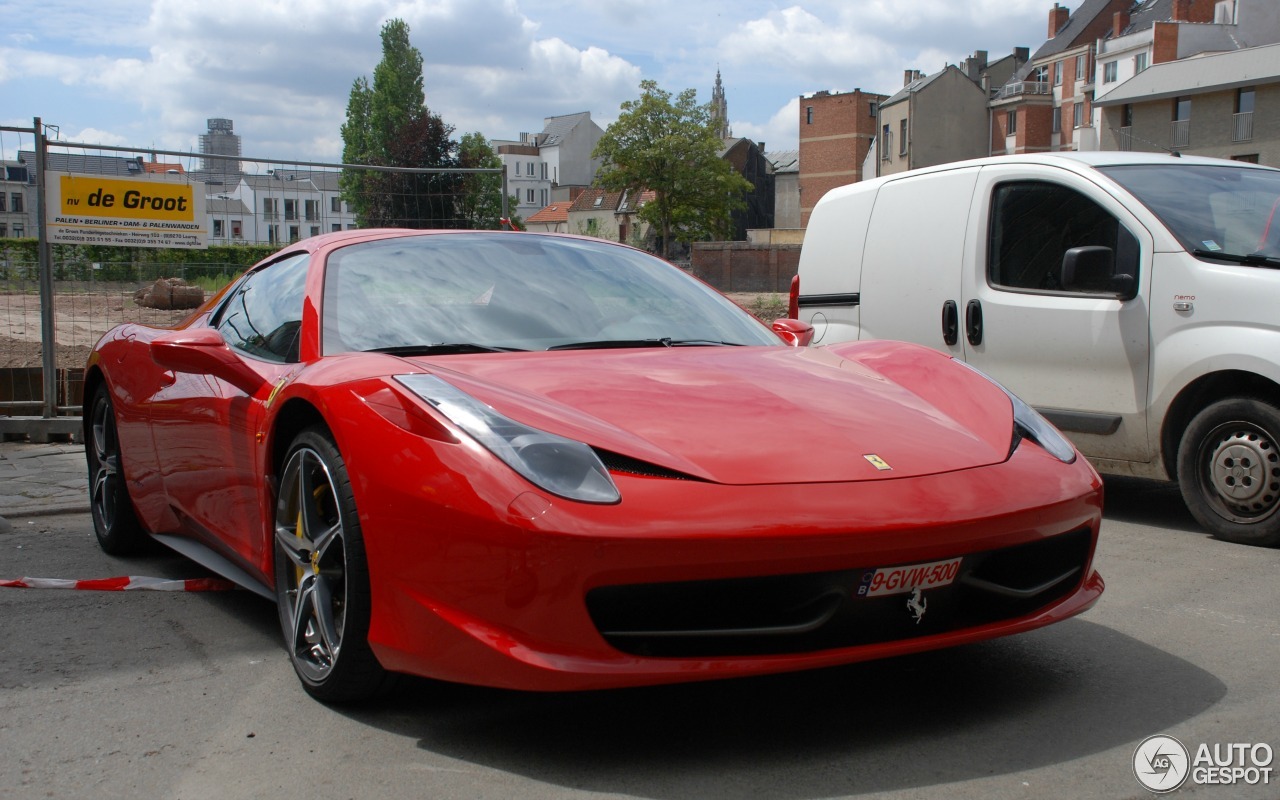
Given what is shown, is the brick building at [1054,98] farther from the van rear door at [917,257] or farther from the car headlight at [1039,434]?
the car headlight at [1039,434]

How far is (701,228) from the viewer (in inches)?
3184

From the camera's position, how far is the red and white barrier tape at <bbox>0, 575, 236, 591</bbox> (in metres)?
4.46

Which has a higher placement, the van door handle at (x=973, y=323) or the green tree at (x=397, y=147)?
the green tree at (x=397, y=147)

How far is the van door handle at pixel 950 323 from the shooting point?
638cm

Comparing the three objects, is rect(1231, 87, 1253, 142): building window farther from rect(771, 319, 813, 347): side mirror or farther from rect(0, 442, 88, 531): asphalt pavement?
rect(771, 319, 813, 347): side mirror

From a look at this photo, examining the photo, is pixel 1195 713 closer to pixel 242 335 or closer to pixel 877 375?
pixel 877 375

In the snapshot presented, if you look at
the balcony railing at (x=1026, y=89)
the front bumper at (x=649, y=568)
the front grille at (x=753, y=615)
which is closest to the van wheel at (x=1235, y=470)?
the front bumper at (x=649, y=568)

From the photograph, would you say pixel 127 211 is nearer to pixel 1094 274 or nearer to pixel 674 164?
pixel 1094 274

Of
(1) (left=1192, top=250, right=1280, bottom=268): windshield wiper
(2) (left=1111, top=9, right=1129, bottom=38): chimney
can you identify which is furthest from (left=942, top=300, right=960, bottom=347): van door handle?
(2) (left=1111, top=9, right=1129, bottom=38): chimney

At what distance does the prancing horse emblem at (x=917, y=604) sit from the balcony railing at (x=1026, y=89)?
258 feet

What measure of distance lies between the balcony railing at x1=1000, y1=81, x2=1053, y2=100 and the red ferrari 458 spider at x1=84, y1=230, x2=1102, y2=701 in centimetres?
7788

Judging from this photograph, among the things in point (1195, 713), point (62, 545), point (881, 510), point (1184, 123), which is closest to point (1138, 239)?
point (1195, 713)

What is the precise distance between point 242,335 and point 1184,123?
186 ft

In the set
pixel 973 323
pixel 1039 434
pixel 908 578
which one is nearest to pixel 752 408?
pixel 908 578
